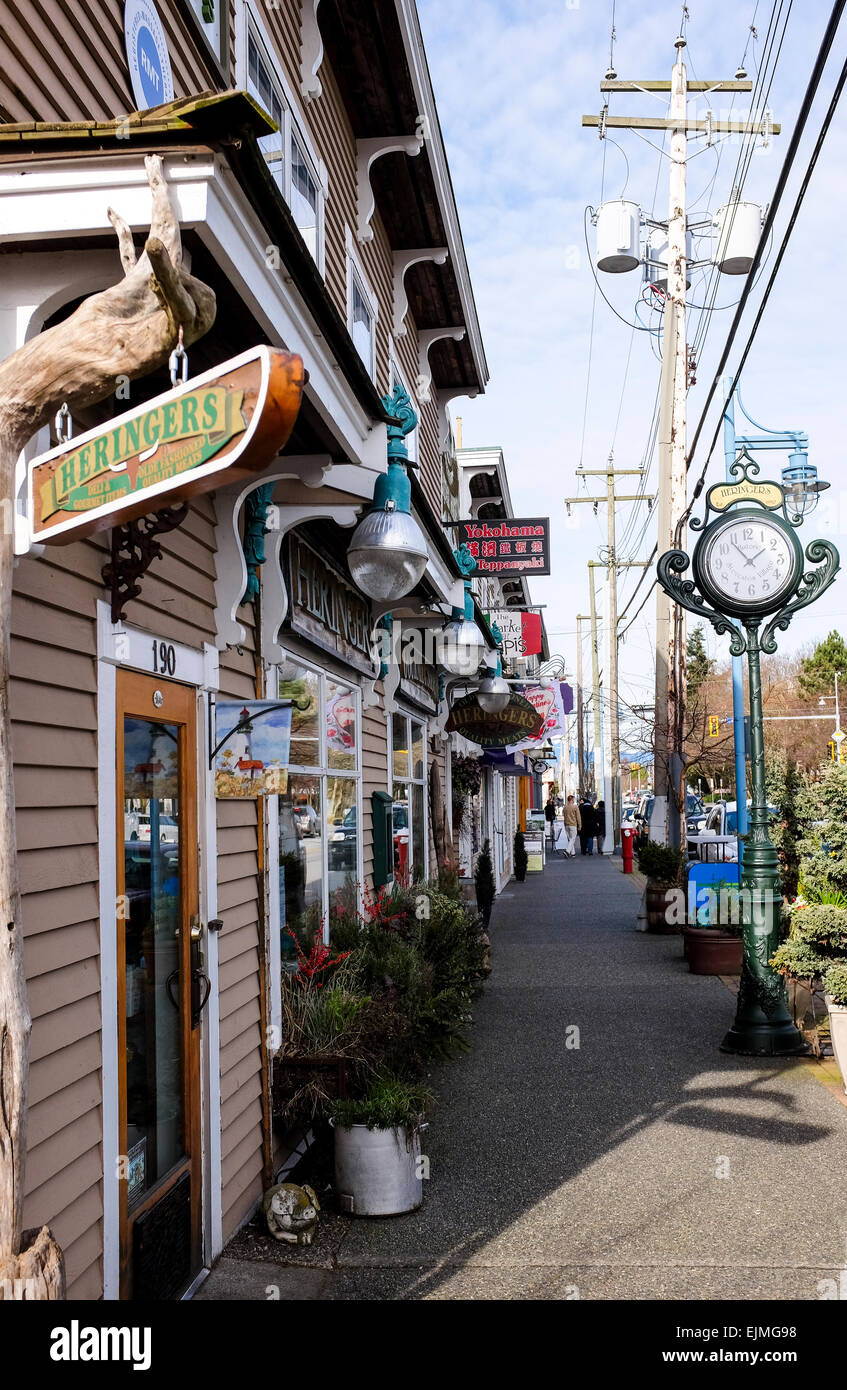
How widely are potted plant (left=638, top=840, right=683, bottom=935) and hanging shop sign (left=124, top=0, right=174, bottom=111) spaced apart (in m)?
13.4

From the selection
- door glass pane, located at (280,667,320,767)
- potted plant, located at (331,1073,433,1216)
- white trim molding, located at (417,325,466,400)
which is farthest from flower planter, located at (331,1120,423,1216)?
white trim molding, located at (417,325,466,400)

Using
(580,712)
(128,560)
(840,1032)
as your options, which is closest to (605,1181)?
(840,1032)

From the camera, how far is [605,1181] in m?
6.27

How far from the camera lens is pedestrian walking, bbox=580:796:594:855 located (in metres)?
40.0

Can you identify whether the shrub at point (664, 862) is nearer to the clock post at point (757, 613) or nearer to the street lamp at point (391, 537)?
the clock post at point (757, 613)

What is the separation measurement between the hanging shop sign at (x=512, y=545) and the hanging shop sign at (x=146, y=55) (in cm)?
1071

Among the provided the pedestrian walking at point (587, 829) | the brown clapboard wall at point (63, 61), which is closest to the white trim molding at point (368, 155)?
the brown clapboard wall at point (63, 61)

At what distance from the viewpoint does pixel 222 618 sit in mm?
5473

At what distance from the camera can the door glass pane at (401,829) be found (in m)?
11.2

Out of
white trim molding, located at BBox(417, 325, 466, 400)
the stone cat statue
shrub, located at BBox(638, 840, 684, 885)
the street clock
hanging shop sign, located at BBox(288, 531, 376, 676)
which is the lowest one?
the stone cat statue

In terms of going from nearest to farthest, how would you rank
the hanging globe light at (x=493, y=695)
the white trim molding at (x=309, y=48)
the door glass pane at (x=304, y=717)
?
the door glass pane at (x=304, y=717) < the white trim molding at (x=309, y=48) < the hanging globe light at (x=493, y=695)

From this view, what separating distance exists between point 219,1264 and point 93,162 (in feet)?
13.9

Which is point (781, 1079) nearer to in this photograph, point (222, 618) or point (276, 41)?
point (222, 618)

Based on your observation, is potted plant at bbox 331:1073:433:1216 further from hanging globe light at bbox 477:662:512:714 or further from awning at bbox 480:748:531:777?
awning at bbox 480:748:531:777
